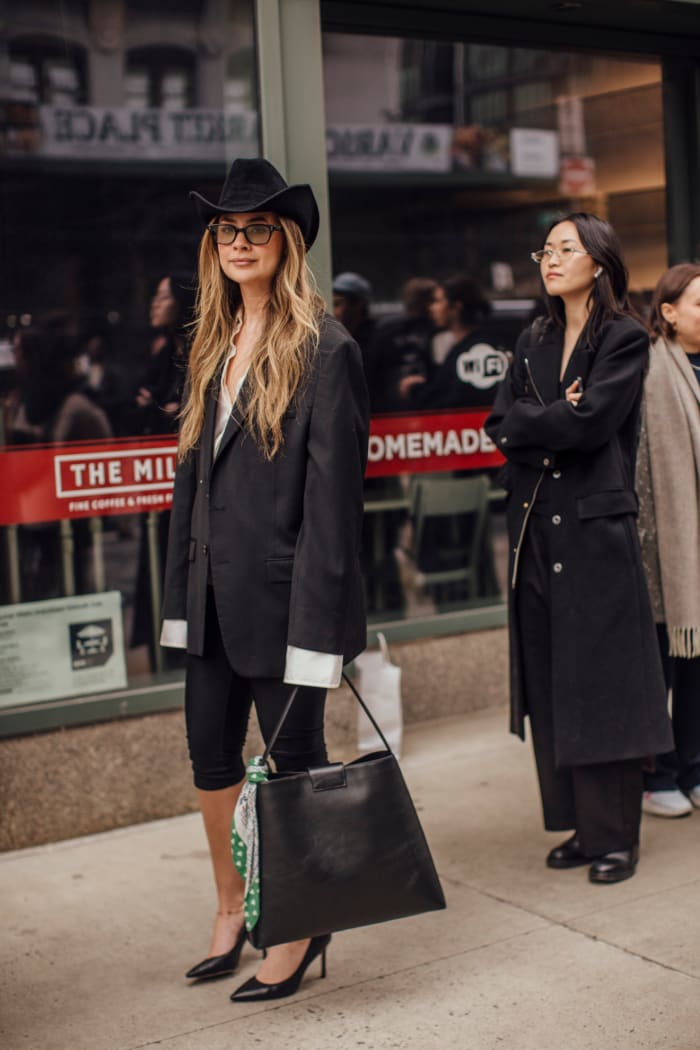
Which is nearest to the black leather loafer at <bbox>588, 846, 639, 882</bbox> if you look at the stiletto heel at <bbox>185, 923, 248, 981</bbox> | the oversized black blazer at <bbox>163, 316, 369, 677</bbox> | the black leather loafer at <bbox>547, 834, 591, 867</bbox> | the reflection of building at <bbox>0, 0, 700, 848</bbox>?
the black leather loafer at <bbox>547, 834, 591, 867</bbox>

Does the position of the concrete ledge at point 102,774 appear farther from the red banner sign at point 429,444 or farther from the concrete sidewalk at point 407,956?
the red banner sign at point 429,444

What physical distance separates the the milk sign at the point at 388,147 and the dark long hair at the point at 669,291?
2.01 metres

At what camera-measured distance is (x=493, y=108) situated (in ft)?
21.7

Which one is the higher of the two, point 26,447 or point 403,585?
point 26,447

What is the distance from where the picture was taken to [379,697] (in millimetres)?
5785

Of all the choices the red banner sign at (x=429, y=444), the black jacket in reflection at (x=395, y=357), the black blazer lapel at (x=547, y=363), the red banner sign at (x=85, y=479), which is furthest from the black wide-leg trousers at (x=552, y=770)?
the black jacket in reflection at (x=395, y=357)

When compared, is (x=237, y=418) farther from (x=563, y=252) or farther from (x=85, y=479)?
(x=85, y=479)

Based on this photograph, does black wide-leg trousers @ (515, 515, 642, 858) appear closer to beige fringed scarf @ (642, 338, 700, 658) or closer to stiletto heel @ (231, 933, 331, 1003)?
beige fringed scarf @ (642, 338, 700, 658)

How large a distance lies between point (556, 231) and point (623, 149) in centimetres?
271

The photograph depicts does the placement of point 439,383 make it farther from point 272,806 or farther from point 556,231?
point 272,806

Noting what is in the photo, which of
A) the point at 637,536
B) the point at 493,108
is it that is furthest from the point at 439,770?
the point at 493,108

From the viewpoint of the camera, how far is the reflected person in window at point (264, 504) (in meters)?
3.40

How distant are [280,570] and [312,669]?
268mm

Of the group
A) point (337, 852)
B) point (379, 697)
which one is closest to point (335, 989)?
point (337, 852)
